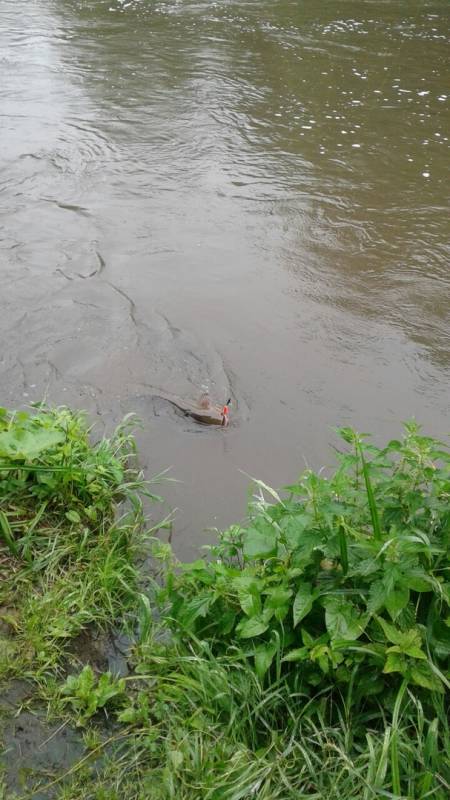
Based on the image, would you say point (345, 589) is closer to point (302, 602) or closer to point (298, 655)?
point (302, 602)

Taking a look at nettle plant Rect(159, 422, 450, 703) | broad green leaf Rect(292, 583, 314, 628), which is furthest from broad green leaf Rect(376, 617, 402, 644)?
broad green leaf Rect(292, 583, 314, 628)

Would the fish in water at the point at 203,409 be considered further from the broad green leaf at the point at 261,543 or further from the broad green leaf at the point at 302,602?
the broad green leaf at the point at 302,602

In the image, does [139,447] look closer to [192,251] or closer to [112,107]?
[192,251]

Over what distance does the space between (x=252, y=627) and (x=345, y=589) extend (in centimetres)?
34

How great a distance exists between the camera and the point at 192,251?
5.90 meters

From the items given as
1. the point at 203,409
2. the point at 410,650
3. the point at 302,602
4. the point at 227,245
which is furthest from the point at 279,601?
the point at 227,245

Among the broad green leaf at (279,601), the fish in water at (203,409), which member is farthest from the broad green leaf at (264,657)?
the fish in water at (203,409)

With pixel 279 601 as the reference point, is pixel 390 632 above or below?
above

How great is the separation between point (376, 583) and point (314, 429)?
79.1 inches

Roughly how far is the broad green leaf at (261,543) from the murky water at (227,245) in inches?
32.7

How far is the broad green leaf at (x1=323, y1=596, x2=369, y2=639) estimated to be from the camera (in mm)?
2143

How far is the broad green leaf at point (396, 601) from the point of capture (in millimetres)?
2070

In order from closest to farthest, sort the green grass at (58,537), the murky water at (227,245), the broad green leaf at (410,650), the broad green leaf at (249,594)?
the broad green leaf at (410,650) < the broad green leaf at (249,594) < the green grass at (58,537) < the murky water at (227,245)

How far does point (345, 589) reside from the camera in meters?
2.26
